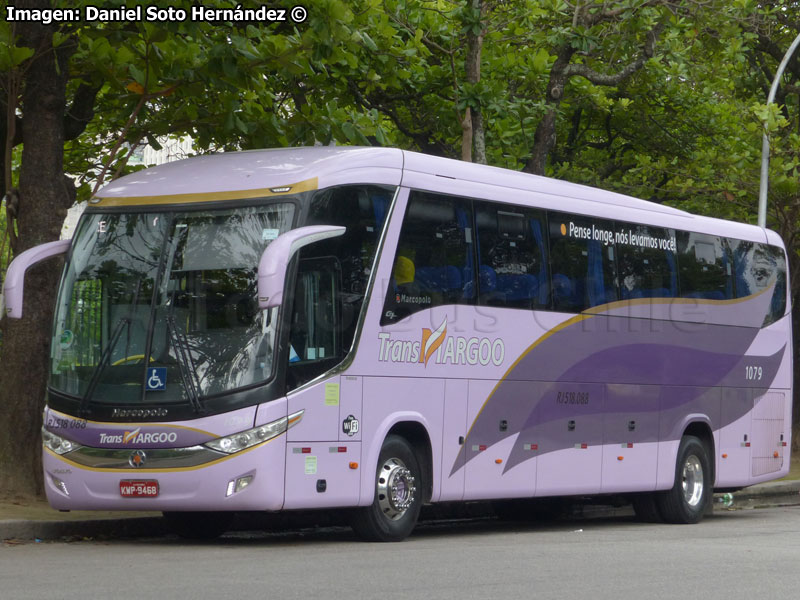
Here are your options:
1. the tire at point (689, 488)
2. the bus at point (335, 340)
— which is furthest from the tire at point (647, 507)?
the bus at point (335, 340)

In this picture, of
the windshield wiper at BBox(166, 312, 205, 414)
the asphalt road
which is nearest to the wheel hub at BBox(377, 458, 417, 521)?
the asphalt road

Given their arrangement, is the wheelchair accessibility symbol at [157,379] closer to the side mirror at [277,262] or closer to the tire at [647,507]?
the side mirror at [277,262]

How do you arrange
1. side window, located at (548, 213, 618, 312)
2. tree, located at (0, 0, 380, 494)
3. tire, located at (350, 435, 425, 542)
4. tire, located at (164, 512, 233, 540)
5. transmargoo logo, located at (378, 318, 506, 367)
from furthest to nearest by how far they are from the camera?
side window, located at (548, 213, 618, 312)
tree, located at (0, 0, 380, 494)
tire, located at (164, 512, 233, 540)
transmargoo logo, located at (378, 318, 506, 367)
tire, located at (350, 435, 425, 542)

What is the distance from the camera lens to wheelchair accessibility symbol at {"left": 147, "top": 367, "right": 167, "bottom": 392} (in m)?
12.0

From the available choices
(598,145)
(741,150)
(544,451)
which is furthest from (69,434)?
(598,145)

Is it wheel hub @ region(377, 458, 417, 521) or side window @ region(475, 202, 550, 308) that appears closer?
wheel hub @ region(377, 458, 417, 521)

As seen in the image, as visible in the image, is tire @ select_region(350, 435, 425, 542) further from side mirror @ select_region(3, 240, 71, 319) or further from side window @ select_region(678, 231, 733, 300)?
side window @ select_region(678, 231, 733, 300)

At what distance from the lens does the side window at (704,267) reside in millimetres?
17719

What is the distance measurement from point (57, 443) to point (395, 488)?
3.05 m

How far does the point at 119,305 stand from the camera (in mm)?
12414

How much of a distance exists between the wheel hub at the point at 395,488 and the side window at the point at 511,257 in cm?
203

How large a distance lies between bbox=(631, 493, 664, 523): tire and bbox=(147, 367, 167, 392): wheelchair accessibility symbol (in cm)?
774

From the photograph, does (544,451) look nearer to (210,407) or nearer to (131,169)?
(210,407)

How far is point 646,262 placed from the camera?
17.0 meters
